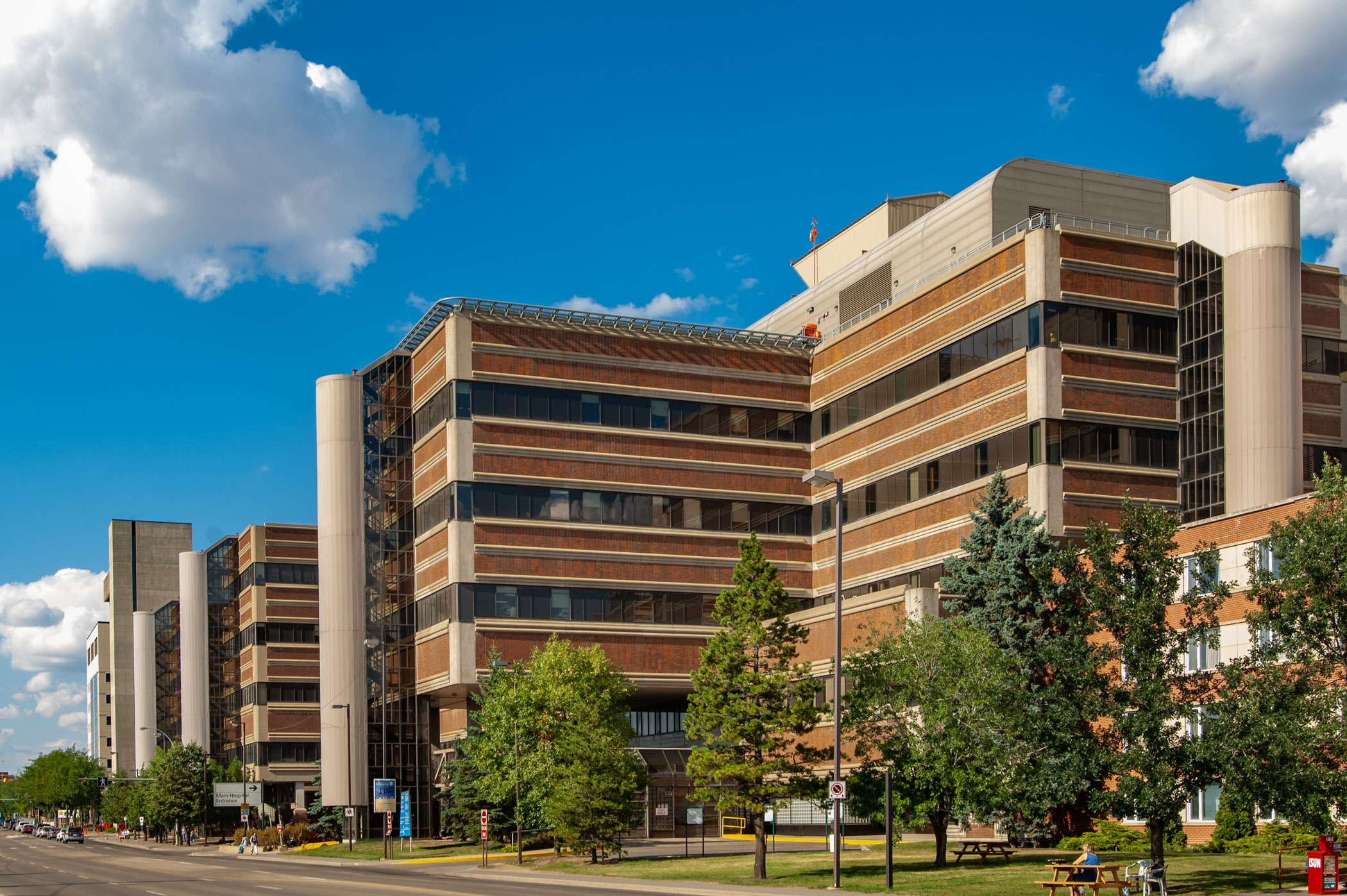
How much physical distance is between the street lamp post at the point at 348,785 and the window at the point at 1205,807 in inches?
1743

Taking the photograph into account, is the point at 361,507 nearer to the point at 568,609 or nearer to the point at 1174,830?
the point at 568,609

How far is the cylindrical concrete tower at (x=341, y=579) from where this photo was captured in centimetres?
8038

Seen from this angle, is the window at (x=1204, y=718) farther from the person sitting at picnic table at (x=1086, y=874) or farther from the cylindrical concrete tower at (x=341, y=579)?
the cylindrical concrete tower at (x=341, y=579)

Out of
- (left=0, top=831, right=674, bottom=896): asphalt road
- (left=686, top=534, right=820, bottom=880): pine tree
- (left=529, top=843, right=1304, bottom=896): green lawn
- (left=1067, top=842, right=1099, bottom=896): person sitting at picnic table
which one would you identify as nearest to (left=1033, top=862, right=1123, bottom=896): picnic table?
(left=1067, top=842, right=1099, bottom=896): person sitting at picnic table

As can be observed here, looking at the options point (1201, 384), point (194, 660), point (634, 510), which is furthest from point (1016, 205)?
point (194, 660)

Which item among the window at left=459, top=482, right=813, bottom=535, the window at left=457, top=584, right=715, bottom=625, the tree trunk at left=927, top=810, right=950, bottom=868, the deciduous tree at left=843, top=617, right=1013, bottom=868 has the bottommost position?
the tree trunk at left=927, top=810, right=950, bottom=868

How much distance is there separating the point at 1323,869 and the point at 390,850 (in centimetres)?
4767

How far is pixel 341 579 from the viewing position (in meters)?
82.0

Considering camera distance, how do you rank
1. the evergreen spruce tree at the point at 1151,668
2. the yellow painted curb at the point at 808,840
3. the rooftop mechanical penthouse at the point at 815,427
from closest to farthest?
the evergreen spruce tree at the point at 1151,668
the yellow painted curb at the point at 808,840
the rooftop mechanical penthouse at the point at 815,427

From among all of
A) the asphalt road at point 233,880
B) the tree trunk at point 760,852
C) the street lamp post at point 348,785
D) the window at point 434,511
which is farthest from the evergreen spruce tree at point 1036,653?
the street lamp post at point 348,785

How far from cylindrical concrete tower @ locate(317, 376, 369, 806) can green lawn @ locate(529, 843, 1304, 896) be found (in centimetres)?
3390

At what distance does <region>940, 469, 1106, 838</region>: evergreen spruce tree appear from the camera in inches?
1207

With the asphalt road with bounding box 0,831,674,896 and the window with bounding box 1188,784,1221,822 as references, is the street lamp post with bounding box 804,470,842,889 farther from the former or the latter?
the window with bounding box 1188,784,1221,822

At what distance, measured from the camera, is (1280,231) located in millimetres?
55688
